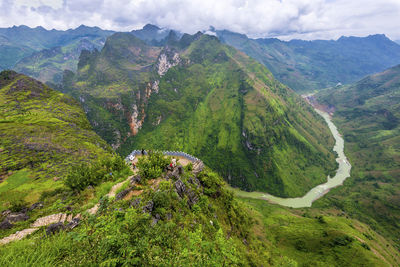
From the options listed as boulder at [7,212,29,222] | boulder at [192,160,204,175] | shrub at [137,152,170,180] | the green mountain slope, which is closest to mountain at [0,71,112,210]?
boulder at [7,212,29,222]

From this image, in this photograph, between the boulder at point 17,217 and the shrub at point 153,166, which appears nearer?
the boulder at point 17,217

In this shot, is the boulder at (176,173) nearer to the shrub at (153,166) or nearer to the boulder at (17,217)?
the shrub at (153,166)

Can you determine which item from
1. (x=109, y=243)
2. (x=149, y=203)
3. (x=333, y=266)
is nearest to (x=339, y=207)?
(x=333, y=266)

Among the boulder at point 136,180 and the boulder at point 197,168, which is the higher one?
the boulder at point 136,180

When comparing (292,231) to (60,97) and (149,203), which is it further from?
(60,97)

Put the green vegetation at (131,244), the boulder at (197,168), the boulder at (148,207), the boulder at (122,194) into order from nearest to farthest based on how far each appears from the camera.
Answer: the green vegetation at (131,244) → the boulder at (148,207) → the boulder at (122,194) → the boulder at (197,168)

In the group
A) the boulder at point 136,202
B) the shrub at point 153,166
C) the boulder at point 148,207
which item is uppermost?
the shrub at point 153,166

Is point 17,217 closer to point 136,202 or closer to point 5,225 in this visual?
point 5,225

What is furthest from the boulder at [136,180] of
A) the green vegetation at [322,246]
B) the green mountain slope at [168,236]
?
the green vegetation at [322,246]

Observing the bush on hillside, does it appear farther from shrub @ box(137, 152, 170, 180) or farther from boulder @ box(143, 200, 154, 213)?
boulder @ box(143, 200, 154, 213)
